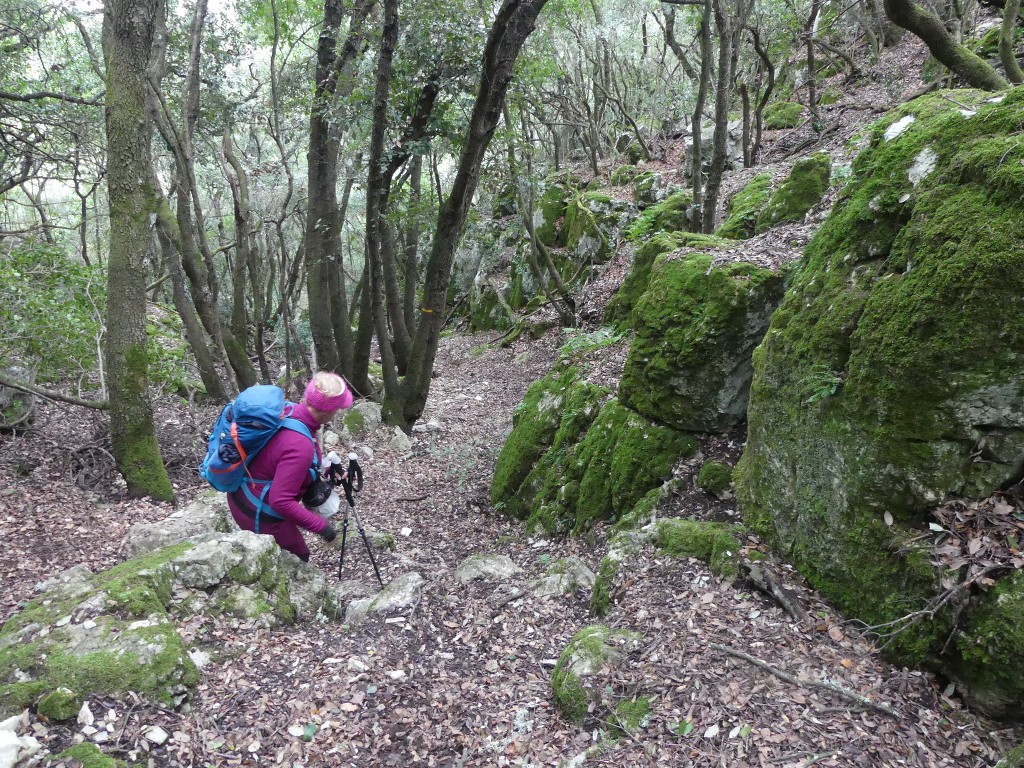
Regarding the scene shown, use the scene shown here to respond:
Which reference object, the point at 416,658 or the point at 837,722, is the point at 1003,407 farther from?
the point at 416,658

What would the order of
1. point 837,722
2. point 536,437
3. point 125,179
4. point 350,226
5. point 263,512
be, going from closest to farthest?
point 837,722 < point 263,512 < point 125,179 < point 536,437 < point 350,226

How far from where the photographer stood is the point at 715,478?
503 cm

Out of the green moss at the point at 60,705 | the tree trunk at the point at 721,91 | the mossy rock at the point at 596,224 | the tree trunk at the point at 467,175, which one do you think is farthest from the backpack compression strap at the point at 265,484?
the mossy rock at the point at 596,224

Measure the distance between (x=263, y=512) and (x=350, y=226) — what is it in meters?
23.1

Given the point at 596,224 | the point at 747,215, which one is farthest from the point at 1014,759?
the point at 596,224

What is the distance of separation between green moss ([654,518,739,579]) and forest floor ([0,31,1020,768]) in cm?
11

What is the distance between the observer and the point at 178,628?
371 centimetres

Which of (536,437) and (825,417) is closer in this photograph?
(825,417)

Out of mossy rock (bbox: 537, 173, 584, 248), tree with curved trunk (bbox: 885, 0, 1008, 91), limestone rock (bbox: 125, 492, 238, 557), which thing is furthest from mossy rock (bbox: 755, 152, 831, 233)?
mossy rock (bbox: 537, 173, 584, 248)

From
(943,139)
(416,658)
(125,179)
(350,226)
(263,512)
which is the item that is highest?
(350,226)

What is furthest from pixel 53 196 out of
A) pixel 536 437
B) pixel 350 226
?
pixel 536 437

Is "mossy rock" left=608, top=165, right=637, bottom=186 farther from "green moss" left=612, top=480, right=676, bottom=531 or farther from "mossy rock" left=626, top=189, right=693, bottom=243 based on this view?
"green moss" left=612, top=480, right=676, bottom=531

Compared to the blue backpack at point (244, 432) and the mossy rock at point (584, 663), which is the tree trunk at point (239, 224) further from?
the mossy rock at point (584, 663)

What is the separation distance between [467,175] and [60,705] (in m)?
6.72
